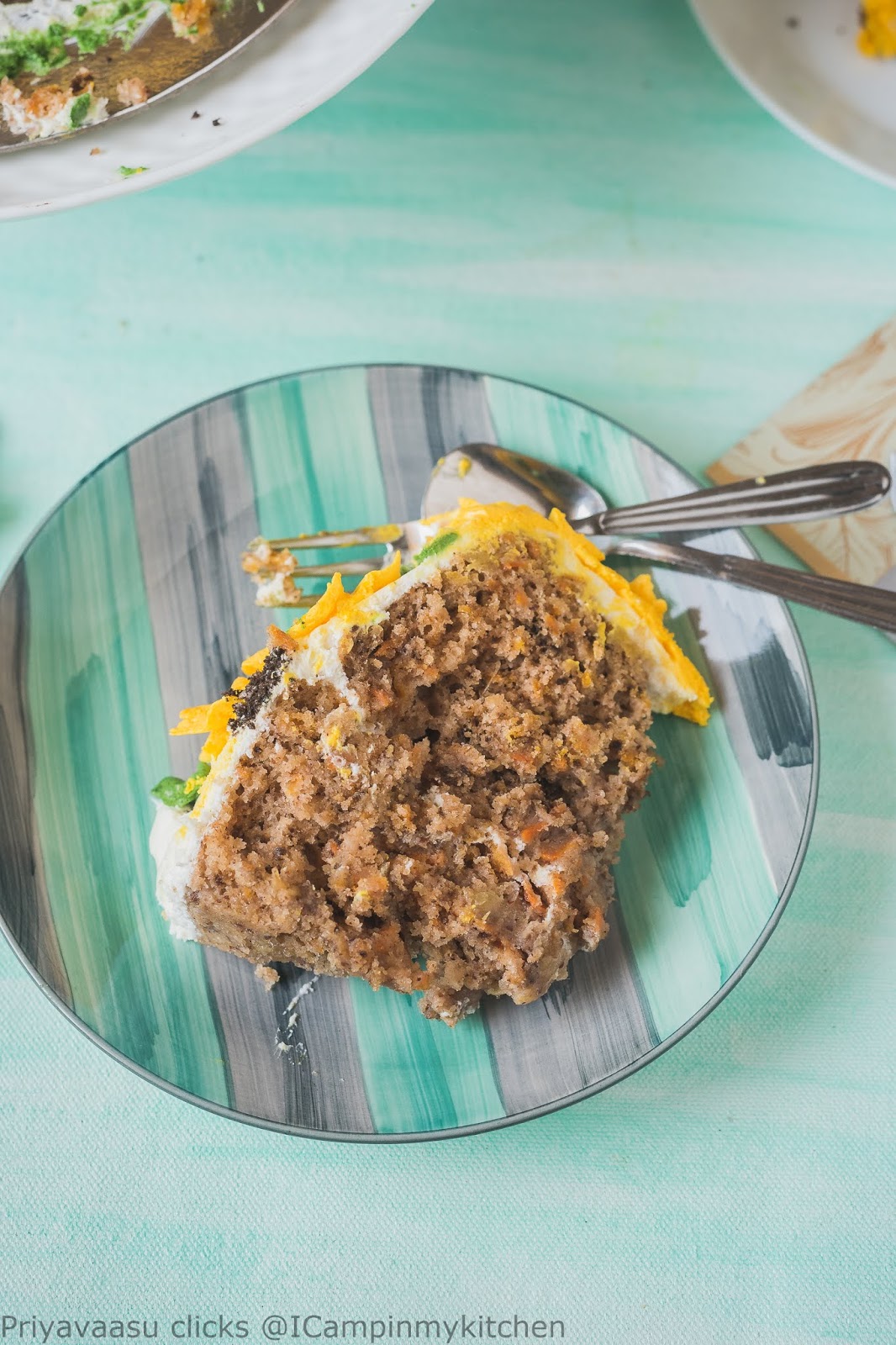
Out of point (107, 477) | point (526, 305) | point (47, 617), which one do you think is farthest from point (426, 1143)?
point (526, 305)

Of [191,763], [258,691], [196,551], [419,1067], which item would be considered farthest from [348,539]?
[419,1067]

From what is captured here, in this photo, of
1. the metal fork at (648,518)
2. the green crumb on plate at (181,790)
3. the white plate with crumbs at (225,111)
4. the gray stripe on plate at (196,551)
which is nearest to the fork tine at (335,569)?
the metal fork at (648,518)

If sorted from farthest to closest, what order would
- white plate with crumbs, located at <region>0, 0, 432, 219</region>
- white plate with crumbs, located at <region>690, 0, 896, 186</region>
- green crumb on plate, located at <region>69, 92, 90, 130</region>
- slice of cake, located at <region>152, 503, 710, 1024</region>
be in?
1. white plate with crumbs, located at <region>690, 0, 896, 186</region>
2. green crumb on plate, located at <region>69, 92, 90, 130</region>
3. white plate with crumbs, located at <region>0, 0, 432, 219</region>
4. slice of cake, located at <region>152, 503, 710, 1024</region>

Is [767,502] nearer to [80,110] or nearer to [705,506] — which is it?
[705,506]

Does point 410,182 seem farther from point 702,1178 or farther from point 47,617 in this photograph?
point 702,1178

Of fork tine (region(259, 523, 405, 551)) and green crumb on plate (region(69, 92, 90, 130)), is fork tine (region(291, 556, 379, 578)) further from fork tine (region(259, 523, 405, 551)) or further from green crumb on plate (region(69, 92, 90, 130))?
green crumb on plate (region(69, 92, 90, 130))

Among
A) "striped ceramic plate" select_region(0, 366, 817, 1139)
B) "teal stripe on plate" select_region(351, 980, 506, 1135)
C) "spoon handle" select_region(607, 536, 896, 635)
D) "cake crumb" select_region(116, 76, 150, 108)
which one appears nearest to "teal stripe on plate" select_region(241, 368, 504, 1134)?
"striped ceramic plate" select_region(0, 366, 817, 1139)
